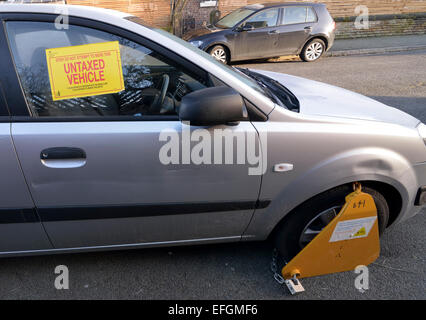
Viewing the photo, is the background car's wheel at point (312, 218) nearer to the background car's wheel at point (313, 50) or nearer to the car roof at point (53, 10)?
the car roof at point (53, 10)

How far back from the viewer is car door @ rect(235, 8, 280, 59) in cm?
792

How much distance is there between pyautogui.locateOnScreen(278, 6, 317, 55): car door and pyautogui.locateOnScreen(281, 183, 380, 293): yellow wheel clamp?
7.11m

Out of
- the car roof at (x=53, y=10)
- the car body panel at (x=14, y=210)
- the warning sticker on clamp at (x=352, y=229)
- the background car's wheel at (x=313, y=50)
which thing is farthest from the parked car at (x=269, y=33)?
the car body panel at (x=14, y=210)

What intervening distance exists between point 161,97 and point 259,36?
22.4 ft

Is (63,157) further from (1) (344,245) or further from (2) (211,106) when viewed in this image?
(1) (344,245)

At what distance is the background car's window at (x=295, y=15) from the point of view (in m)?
8.23

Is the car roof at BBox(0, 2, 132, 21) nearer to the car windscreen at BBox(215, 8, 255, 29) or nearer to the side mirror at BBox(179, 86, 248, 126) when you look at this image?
the side mirror at BBox(179, 86, 248, 126)

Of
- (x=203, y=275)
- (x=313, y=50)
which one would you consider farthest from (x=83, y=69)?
(x=313, y=50)

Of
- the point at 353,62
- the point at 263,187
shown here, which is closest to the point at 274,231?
the point at 263,187

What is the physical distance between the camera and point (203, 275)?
84.7 inches

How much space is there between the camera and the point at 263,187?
1.87 m

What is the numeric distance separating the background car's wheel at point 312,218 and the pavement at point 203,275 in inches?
8.7
